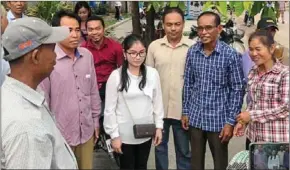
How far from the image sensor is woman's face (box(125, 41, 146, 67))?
3518mm

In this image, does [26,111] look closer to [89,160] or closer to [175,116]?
[89,160]

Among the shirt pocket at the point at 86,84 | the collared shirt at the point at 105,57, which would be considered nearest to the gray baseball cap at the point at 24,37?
the shirt pocket at the point at 86,84

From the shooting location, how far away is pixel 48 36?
188cm

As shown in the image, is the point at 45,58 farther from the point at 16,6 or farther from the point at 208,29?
the point at 16,6

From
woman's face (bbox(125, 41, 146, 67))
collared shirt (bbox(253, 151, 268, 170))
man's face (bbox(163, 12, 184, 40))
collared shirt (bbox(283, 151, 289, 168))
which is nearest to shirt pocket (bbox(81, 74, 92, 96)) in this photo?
woman's face (bbox(125, 41, 146, 67))

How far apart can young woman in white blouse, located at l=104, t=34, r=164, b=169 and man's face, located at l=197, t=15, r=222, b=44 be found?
48 cm

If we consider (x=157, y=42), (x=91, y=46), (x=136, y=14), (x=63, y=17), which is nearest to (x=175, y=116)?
(x=157, y=42)

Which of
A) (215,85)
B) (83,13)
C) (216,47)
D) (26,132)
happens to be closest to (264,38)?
(216,47)

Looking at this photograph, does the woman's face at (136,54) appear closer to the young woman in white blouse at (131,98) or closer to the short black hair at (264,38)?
the young woman in white blouse at (131,98)

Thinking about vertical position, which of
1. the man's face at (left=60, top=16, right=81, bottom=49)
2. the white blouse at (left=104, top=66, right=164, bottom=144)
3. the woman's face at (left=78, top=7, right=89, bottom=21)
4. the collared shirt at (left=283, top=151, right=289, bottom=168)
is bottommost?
the collared shirt at (left=283, top=151, right=289, bottom=168)

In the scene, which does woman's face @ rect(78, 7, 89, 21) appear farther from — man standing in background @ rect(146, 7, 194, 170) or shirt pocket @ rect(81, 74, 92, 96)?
shirt pocket @ rect(81, 74, 92, 96)

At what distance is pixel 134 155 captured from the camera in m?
3.79

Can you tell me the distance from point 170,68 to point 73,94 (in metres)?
0.91

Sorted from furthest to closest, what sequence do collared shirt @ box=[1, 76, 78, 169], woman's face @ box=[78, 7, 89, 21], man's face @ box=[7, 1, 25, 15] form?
woman's face @ box=[78, 7, 89, 21] → man's face @ box=[7, 1, 25, 15] → collared shirt @ box=[1, 76, 78, 169]
